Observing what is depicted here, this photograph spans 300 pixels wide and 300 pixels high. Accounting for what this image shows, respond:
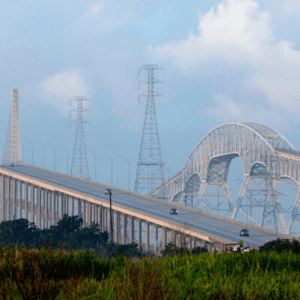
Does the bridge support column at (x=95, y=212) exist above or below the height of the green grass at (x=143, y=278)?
below

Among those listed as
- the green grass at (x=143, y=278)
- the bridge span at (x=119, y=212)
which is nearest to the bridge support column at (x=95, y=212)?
the bridge span at (x=119, y=212)

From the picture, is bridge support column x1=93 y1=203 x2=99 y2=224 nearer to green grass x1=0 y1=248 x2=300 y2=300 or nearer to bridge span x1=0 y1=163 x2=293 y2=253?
bridge span x1=0 y1=163 x2=293 y2=253

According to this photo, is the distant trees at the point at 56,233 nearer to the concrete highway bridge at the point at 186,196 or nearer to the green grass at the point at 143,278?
the concrete highway bridge at the point at 186,196

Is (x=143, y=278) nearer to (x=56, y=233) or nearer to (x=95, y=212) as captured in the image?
(x=56, y=233)

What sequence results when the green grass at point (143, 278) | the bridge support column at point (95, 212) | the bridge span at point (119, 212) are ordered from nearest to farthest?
the green grass at point (143, 278), the bridge span at point (119, 212), the bridge support column at point (95, 212)

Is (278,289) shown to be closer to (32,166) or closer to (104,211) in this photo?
(104,211)

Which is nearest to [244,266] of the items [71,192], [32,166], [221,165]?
[71,192]

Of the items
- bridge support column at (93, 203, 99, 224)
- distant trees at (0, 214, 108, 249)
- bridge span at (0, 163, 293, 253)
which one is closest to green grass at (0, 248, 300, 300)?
bridge span at (0, 163, 293, 253)
